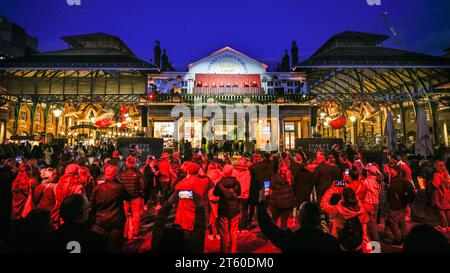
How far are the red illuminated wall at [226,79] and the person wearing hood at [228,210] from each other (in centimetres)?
1810

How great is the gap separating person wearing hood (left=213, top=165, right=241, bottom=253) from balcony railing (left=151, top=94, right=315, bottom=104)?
16.0m

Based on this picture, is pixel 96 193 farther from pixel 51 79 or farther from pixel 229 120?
pixel 51 79

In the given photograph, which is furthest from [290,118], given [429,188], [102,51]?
[102,51]

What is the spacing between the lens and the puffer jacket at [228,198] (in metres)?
4.48

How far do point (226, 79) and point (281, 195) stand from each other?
17.8 m

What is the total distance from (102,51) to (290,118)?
1903 cm

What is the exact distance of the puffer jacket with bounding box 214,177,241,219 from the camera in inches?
177

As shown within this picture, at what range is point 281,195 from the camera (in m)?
5.37

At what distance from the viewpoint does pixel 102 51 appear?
78.3 feet

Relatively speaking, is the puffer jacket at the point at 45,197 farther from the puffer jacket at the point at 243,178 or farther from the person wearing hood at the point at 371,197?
the person wearing hood at the point at 371,197

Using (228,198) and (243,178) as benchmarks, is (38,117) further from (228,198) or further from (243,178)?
(228,198)

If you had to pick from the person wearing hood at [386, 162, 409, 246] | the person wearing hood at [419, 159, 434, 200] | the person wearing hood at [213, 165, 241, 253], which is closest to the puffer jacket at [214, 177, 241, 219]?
the person wearing hood at [213, 165, 241, 253]

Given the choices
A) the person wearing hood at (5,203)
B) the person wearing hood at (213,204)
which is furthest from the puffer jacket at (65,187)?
the person wearing hood at (213,204)

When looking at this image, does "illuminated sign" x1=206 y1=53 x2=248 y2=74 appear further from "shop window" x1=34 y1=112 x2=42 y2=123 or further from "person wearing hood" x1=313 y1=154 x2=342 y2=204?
"shop window" x1=34 y1=112 x2=42 y2=123
